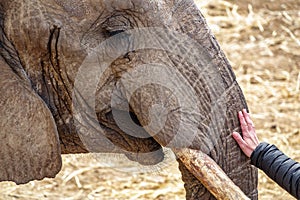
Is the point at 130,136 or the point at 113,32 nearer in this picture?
the point at 113,32

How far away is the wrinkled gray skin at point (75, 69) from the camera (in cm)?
321

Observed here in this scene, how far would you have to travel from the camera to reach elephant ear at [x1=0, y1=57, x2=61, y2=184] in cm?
319

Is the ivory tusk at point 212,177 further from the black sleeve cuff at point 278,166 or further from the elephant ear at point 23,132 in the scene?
the elephant ear at point 23,132

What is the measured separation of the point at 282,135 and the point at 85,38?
3039 mm

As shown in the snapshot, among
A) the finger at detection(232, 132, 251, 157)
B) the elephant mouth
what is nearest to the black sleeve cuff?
the finger at detection(232, 132, 251, 157)

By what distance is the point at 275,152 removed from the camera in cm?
344

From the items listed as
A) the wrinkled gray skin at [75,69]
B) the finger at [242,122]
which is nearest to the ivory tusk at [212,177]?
the wrinkled gray skin at [75,69]

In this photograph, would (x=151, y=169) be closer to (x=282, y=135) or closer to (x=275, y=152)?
(x=275, y=152)

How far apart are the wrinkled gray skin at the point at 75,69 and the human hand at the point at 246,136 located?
2 centimetres

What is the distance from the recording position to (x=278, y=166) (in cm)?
341

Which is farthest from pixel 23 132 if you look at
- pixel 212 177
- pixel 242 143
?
pixel 242 143

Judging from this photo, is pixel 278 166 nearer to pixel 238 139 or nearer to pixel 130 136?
pixel 238 139

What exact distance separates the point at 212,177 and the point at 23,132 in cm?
66

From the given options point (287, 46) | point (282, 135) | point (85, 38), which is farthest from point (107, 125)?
point (287, 46)
